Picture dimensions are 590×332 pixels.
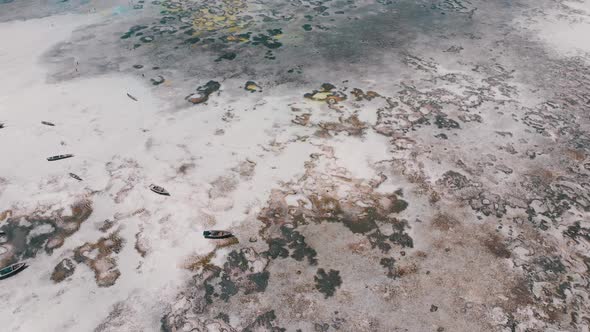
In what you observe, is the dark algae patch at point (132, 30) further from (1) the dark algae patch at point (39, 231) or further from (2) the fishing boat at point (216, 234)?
(2) the fishing boat at point (216, 234)

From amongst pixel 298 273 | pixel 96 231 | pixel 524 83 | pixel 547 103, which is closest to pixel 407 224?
pixel 298 273

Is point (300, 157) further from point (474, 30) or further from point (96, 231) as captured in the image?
point (474, 30)

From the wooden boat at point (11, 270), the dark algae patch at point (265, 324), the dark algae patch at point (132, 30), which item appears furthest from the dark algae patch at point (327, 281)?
the dark algae patch at point (132, 30)

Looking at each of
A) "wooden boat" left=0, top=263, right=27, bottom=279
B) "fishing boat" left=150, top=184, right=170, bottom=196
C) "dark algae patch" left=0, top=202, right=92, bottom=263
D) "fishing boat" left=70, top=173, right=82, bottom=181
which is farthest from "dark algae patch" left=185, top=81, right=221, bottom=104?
"wooden boat" left=0, top=263, right=27, bottom=279

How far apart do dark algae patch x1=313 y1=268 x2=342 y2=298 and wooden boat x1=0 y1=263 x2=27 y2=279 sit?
7.78m

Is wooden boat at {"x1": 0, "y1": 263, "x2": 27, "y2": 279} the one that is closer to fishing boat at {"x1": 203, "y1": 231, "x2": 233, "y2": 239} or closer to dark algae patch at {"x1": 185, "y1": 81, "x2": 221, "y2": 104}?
fishing boat at {"x1": 203, "y1": 231, "x2": 233, "y2": 239}

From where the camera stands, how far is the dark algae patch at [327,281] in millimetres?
9039

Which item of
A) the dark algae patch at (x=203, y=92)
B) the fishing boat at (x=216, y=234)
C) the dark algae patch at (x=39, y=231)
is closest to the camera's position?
the dark algae patch at (x=39, y=231)

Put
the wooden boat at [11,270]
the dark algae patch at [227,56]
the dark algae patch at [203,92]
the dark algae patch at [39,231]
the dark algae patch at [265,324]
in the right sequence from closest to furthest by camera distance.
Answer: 1. the dark algae patch at [265,324]
2. the wooden boat at [11,270]
3. the dark algae patch at [39,231]
4. the dark algae patch at [203,92]
5. the dark algae patch at [227,56]

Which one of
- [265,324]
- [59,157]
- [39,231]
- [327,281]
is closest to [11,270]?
[39,231]

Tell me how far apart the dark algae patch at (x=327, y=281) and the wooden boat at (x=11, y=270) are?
25.5ft

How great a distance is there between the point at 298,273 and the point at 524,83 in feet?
48.5

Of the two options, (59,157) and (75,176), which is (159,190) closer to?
(75,176)

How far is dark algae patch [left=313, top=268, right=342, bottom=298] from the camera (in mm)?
9039
